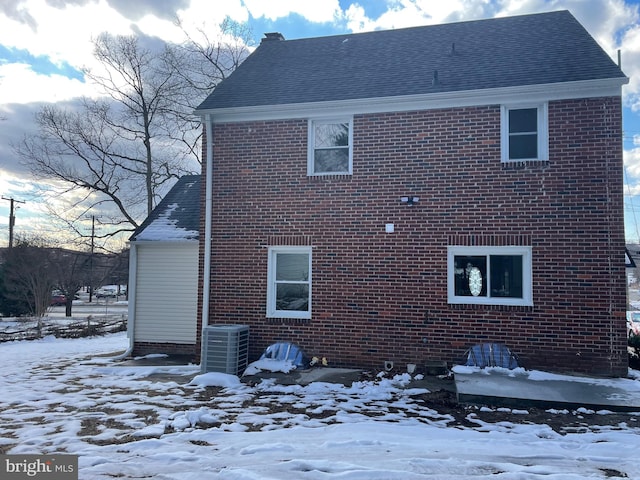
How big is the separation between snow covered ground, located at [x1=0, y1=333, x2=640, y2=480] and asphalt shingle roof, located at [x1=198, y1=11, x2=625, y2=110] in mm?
6014

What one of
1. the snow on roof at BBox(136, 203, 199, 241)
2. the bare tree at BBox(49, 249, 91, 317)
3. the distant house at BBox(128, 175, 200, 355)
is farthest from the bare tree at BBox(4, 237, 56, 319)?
the snow on roof at BBox(136, 203, 199, 241)

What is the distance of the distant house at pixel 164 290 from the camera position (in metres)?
11.4

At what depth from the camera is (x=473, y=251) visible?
8.75 meters

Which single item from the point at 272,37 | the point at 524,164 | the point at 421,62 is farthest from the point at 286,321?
the point at 272,37

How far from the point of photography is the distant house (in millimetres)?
11430

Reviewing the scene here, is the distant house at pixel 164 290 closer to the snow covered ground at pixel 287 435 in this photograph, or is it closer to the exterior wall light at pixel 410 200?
the snow covered ground at pixel 287 435

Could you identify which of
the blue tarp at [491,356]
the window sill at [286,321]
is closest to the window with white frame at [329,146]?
the window sill at [286,321]

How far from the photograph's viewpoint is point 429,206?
29.4 feet

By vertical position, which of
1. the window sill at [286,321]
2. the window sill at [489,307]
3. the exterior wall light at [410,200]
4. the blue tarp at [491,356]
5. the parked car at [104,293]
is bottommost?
the parked car at [104,293]

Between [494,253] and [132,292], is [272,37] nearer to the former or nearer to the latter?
[132,292]

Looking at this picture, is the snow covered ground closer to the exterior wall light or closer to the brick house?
the brick house

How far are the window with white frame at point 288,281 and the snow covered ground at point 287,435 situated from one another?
6.50 feet

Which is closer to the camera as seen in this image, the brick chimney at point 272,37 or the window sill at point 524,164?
the window sill at point 524,164

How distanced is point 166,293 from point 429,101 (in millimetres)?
7845
